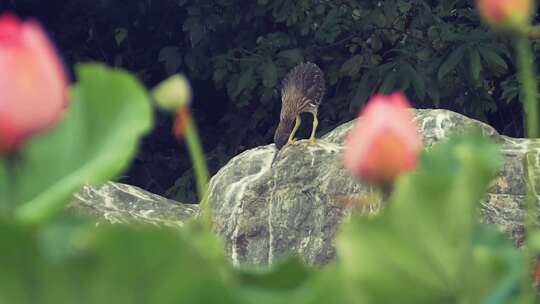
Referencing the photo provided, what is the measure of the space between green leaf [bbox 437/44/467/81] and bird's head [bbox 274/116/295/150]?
3.45ft

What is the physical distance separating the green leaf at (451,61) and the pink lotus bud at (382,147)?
24.0 ft

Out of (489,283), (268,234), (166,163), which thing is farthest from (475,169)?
(166,163)

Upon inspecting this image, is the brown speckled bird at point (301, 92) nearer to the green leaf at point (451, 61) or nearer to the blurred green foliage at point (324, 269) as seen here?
the green leaf at point (451, 61)

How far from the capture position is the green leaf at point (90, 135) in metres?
0.61

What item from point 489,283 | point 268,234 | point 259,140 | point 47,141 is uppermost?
point 47,141

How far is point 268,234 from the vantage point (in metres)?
4.93

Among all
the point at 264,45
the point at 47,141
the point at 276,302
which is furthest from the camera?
the point at 264,45

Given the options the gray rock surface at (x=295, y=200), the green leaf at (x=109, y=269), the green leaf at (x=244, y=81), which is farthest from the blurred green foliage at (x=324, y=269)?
the green leaf at (x=244, y=81)

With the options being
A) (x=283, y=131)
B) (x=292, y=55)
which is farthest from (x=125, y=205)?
(x=292, y=55)

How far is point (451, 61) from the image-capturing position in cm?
796

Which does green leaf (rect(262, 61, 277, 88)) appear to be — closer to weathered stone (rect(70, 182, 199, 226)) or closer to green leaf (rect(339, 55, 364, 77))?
green leaf (rect(339, 55, 364, 77))

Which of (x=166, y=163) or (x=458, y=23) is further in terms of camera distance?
(x=166, y=163)

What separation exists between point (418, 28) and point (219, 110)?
1751mm

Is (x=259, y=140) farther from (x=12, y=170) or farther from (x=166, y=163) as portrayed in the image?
(x=12, y=170)
